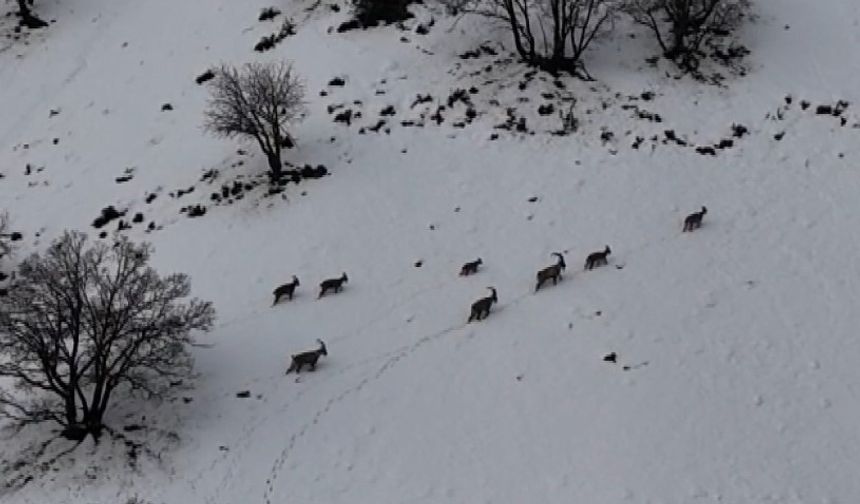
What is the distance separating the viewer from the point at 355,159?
32.3 metres

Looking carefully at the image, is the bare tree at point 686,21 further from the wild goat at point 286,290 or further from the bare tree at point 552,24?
the wild goat at point 286,290

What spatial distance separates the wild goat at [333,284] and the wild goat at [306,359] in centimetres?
267

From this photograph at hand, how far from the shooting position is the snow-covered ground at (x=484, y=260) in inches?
843

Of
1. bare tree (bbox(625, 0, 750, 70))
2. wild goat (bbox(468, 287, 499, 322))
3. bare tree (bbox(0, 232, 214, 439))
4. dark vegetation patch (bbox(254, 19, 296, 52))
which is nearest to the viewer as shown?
bare tree (bbox(0, 232, 214, 439))

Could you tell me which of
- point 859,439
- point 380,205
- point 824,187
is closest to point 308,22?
point 380,205

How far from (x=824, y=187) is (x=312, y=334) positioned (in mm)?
16465

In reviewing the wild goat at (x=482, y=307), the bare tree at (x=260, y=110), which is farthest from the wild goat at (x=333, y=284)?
the bare tree at (x=260, y=110)

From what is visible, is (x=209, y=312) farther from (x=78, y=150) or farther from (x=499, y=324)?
(x=78, y=150)

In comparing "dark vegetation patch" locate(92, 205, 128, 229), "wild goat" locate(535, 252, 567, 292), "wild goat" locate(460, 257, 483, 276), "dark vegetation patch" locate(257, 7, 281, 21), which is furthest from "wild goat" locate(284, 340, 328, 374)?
"dark vegetation patch" locate(257, 7, 281, 21)

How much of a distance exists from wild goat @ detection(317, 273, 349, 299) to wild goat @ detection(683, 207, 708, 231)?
10.2 metres

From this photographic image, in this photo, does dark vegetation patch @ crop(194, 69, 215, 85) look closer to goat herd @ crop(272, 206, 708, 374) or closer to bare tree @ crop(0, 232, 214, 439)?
goat herd @ crop(272, 206, 708, 374)

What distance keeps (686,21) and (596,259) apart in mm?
13156

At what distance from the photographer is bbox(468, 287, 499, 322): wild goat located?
81.8 ft

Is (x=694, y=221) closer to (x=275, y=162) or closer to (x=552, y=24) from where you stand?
(x=552, y=24)
